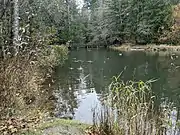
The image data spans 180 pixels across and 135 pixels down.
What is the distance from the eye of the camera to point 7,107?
4.02 meters

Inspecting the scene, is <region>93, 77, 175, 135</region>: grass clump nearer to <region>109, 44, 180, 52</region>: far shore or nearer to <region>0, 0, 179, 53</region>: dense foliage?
<region>109, 44, 180, 52</region>: far shore

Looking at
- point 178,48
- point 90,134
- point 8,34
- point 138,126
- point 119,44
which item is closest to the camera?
point 138,126

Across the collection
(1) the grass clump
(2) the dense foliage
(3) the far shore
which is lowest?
(3) the far shore

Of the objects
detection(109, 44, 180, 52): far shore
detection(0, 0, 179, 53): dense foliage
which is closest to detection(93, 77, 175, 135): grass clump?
detection(109, 44, 180, 52): far shore

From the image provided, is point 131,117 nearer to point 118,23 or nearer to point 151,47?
point 151,47

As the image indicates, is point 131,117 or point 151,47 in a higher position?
point 131,117

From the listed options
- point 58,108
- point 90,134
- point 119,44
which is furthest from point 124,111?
point 119,44

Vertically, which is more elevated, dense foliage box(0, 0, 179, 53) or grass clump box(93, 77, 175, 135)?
dense foliage box(0, 0, 179, 53)

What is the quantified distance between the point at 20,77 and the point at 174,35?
30.3 metres

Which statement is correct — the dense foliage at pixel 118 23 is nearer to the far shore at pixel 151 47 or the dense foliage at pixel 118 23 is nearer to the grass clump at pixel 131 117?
the far shore at pixel 151 47

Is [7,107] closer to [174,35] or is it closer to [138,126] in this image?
[138,126]

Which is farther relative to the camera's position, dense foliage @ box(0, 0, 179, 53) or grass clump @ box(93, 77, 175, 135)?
dense foliage @ box(0, 0, 179, 53)

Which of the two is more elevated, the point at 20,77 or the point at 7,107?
the point at 20,77

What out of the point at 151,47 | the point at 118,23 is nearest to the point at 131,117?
the point at 151,47
